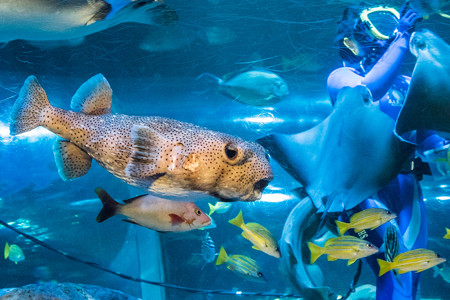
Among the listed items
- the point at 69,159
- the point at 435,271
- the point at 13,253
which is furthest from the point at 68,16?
the point at 435,271

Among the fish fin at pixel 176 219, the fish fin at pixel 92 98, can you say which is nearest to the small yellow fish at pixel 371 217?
the fish fin at pixel 176 219

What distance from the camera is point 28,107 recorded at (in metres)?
1.63

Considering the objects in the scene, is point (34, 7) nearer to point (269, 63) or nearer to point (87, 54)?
point (87, 54)

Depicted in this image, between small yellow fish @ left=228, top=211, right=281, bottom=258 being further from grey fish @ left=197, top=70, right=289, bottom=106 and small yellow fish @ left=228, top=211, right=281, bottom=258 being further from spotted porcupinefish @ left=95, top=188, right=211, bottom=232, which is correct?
grey fish @ left=197, top=70, right=289, bottom=106

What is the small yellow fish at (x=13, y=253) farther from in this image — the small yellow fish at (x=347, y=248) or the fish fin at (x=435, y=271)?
the fish fin at (x=435, y=271)

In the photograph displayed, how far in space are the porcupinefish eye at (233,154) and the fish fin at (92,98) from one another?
84cm

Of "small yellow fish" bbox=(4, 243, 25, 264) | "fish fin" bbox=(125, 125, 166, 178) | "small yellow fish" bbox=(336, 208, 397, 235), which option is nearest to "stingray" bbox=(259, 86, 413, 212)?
"small yellow fish" bbox=(336, 208, 397, 235)

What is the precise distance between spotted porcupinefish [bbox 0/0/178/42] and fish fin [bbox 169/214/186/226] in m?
1.55

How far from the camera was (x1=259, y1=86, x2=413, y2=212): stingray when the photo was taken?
2.09 metres

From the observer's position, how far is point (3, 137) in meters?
3.49

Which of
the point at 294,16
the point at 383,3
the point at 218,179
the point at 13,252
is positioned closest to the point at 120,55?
the point at 294,16

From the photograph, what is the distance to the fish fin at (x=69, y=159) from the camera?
163 cm

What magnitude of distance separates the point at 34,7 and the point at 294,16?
227 cm

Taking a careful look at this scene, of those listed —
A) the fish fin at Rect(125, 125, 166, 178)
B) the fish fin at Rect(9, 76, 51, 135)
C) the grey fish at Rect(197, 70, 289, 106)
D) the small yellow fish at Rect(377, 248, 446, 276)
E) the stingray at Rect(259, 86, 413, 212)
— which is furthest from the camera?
the grey fish at Rect(197, 70, 289, 106)
